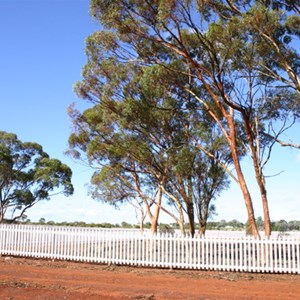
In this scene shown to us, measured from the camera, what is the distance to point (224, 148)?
23.4 m

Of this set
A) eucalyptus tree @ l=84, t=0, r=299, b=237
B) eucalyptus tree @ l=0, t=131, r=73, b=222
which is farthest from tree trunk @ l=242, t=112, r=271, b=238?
eucalyptus tree @ l=0, t=131, r=73, b=222

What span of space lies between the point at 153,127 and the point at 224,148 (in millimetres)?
3822

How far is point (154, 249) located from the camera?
55.1ft

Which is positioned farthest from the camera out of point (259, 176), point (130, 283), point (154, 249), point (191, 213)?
point (191, 213)

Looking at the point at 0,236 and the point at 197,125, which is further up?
the point at 197,125

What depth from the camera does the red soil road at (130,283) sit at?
34.2ft

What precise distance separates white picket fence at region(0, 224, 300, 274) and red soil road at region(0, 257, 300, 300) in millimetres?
526

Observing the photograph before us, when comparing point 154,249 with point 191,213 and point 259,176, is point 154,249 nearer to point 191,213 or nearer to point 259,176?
point 259,176

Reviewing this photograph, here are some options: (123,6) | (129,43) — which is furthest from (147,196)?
(123,6)

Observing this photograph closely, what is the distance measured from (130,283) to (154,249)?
13.8 feet

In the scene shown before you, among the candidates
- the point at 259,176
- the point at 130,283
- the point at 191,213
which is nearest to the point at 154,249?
the point at 130,283

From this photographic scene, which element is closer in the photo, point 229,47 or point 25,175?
point 229,47

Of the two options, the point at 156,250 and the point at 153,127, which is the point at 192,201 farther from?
the point at 156,250

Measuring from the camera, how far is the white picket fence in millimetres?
15312
